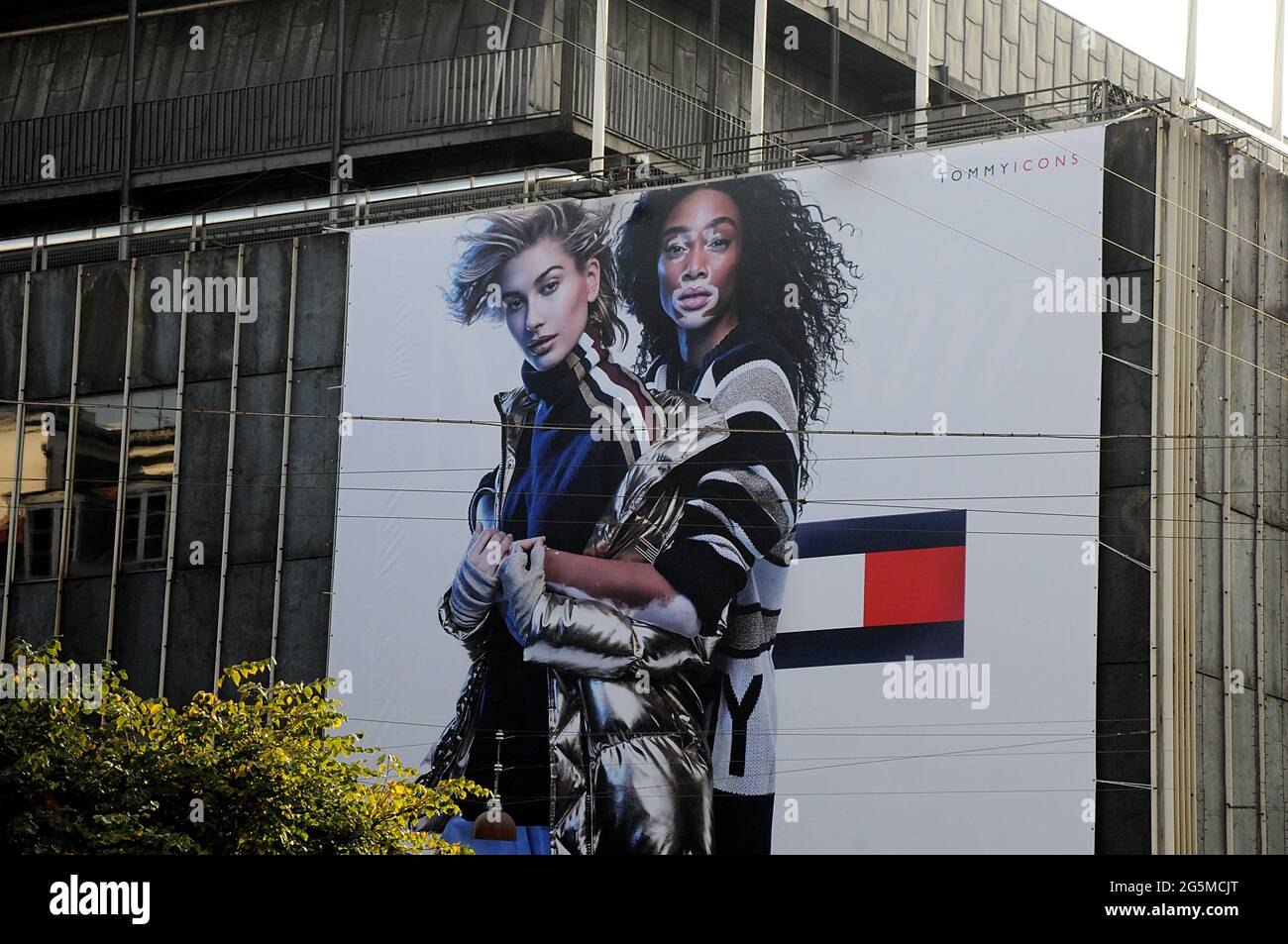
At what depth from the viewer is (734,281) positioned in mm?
33812

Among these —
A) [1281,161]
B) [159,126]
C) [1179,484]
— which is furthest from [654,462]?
[159,126]

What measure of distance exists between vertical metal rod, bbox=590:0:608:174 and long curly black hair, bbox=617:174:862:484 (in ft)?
5.16

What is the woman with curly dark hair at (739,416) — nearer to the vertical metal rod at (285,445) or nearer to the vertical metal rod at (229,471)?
the vertical metal rod at (285,445)

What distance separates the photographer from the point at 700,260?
112ft

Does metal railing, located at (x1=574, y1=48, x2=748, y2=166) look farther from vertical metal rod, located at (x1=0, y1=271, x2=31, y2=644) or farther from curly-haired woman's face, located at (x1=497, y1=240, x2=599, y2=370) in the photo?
vertical metal rod, located at (x1=0, y1=271, x2=31, y2=644)

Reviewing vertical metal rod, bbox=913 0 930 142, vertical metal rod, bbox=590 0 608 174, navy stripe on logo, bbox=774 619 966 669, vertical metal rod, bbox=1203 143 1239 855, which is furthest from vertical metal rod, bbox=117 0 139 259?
vertical metal rod, bbox=1203 143 1239 855

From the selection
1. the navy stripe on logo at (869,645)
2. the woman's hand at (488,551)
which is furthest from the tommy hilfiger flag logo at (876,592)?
the woman's hand at (488,551)

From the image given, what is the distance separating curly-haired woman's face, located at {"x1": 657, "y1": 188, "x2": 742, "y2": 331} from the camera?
33.9 metres

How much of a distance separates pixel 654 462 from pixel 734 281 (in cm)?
320

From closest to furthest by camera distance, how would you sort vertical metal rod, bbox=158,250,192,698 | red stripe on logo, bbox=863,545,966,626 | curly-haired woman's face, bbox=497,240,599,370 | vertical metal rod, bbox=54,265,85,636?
red stripe on logo, bbox=863,545,966,626 < curly-haired woman's face, bbox=497,240,599,370 < vertical metal rod, bbox=158,250,192,698 < vertical metal rod, bbox=54,265,85,636

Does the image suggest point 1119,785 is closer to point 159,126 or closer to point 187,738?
point 187,738

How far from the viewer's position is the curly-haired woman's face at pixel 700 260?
111 ft

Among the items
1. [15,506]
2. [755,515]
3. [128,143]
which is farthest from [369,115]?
[755,515]

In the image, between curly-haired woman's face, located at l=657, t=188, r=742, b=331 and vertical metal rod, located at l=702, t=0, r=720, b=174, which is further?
vertical metal rod, located at l=702, t=0, r=720, b=174
